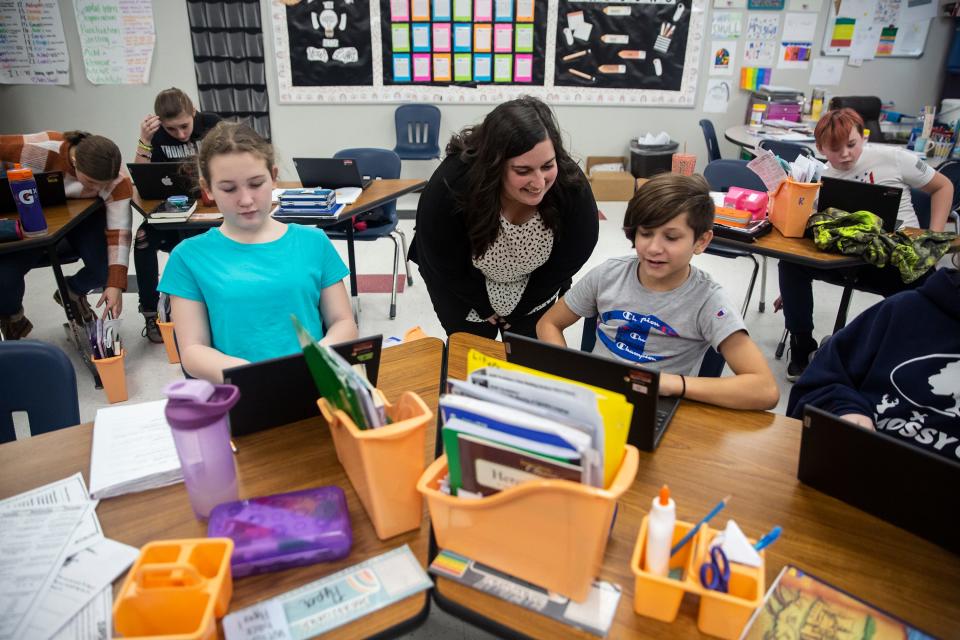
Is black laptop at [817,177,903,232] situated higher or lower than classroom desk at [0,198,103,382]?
higher

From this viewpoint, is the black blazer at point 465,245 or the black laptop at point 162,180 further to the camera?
the black laptop at point 162,180

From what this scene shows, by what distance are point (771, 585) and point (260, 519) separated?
779mm

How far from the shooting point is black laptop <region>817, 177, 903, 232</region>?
249cm

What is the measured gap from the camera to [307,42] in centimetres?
503

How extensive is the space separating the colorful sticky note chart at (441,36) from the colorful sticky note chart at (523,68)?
59 centimetres

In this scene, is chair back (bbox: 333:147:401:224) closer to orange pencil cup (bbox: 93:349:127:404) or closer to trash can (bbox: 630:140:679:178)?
orange pencil cup (bbox: 93:349:127:404)

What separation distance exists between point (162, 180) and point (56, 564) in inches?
101

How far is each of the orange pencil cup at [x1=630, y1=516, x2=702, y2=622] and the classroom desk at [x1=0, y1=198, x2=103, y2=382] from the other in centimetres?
262

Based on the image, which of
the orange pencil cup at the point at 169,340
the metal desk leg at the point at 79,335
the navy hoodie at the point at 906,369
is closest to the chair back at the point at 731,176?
the navy hoodie at the point at 906,369

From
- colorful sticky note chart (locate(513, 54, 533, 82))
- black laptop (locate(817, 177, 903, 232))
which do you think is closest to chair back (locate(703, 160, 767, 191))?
black laptop (locate(817, 177, 903, 232))

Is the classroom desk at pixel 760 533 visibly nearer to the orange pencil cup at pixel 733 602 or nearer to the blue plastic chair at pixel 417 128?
the orange pencil cup at pixel 733 602

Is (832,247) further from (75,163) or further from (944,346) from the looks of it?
(75,163)

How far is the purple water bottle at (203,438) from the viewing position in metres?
0.91

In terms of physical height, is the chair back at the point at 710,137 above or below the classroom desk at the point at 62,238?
above
